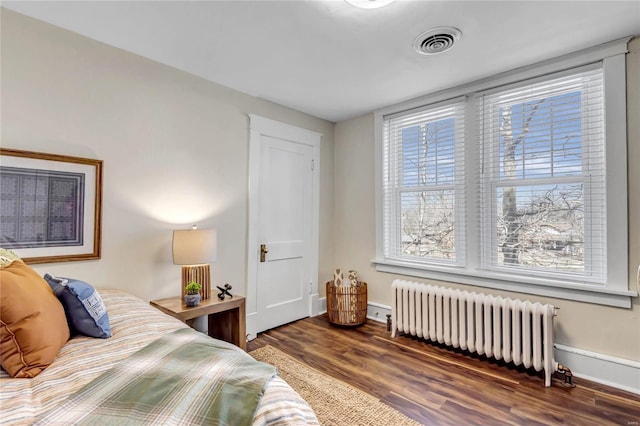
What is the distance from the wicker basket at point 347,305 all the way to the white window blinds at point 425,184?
0.57 m

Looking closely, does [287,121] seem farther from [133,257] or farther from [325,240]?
[133,257]

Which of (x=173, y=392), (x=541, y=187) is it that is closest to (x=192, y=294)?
(x=173, y=392)

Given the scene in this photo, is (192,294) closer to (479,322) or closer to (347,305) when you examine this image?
(347,305)

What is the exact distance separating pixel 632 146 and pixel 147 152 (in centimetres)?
350

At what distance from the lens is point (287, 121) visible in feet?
11.2

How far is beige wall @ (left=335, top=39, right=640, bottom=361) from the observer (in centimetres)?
208

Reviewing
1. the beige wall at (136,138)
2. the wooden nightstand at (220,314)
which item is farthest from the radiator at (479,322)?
the beige wall at (136,138)

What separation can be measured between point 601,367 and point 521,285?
2.29 ft

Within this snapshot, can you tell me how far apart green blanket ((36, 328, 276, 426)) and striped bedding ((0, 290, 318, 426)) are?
5cm

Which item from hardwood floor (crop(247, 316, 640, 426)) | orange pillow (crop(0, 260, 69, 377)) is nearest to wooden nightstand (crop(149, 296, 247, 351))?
hardwood floor (crop(247, 316, 640, 426))

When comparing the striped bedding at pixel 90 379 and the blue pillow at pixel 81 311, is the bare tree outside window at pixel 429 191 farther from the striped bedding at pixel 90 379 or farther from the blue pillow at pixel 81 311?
the blue pillow at pixel 81 311

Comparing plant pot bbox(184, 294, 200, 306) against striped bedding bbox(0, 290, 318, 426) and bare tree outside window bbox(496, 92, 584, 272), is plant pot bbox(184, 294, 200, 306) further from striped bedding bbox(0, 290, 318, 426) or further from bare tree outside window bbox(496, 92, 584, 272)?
bare tree outside window bbox(496, 92, 584, 272)

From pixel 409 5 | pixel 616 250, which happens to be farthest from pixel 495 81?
pixel 616 250

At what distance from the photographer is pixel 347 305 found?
330cm
